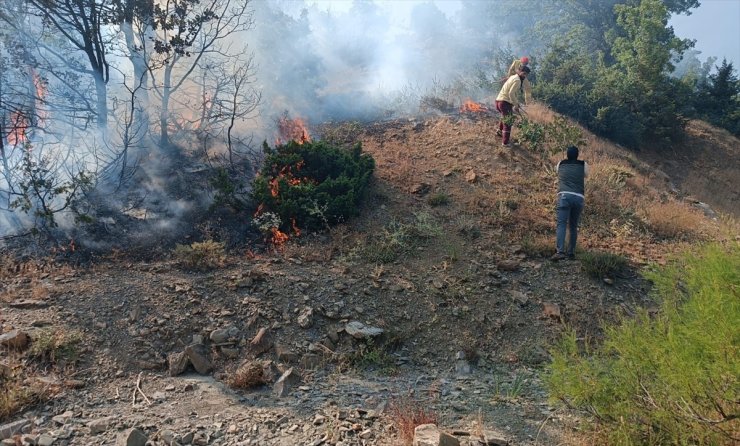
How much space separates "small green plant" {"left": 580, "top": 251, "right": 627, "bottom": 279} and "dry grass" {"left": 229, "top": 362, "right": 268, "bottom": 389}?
14.1 ft

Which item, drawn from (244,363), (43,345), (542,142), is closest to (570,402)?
(244,363)

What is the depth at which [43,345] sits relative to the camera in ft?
14.5

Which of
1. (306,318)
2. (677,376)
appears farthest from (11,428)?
(677,376)

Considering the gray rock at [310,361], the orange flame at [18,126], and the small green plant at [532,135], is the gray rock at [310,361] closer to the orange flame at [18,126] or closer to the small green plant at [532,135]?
the orange flame at [18,126]

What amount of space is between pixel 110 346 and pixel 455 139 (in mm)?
7551

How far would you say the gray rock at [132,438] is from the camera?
10.9 ft

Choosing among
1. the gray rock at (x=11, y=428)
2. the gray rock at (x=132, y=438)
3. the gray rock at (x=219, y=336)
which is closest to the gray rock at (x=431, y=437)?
the gray rock at (x=132, y=438)

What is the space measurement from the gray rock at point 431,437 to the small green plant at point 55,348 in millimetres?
3233

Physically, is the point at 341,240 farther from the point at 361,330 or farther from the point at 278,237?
the point at 361,330

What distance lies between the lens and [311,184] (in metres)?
7.20

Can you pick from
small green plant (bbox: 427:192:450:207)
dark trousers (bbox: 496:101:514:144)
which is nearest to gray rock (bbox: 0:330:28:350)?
small green plant (bbox: 427:192:450:207)

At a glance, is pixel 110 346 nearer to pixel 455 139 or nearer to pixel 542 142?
pixel 455 139

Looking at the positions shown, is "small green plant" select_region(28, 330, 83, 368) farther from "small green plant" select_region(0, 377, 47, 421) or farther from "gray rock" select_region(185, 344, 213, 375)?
"gray rock" select_region(185, 344, 213, 375)

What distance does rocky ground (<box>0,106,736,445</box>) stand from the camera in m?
3.69
